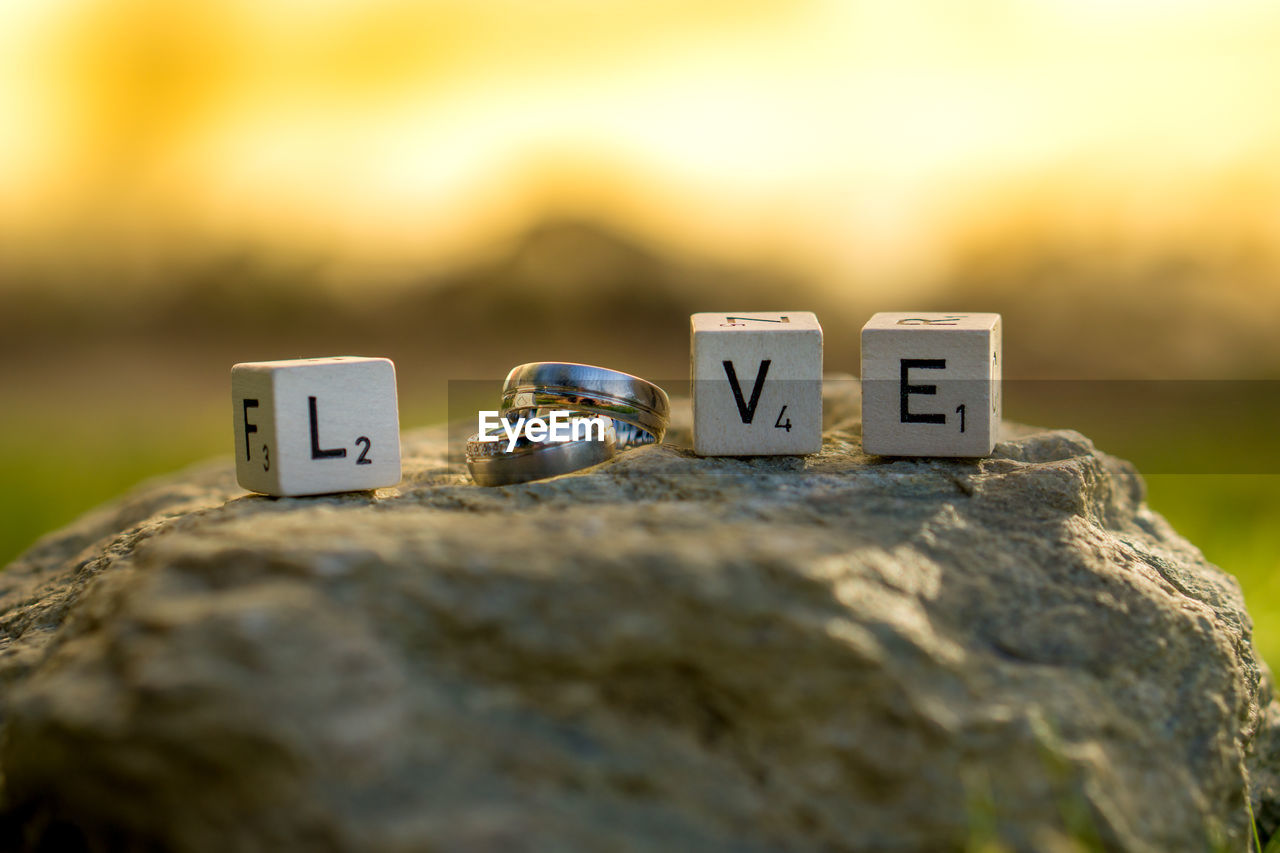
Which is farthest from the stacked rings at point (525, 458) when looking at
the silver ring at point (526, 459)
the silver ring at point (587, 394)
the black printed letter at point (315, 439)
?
the black printed letter at point (315, 439)

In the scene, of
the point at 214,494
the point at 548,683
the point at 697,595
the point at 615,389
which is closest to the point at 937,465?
the point at 615,389

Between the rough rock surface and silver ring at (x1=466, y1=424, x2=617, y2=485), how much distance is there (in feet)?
1.83

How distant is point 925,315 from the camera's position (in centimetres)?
267

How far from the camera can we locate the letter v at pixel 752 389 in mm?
2500

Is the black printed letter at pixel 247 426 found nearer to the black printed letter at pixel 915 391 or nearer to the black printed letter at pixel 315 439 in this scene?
the black printed letter at pixel 315 439

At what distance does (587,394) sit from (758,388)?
1.57 ft

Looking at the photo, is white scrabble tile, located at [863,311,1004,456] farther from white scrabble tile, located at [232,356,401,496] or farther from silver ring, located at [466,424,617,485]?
white scrabble tile, located at [232,356,401,496]

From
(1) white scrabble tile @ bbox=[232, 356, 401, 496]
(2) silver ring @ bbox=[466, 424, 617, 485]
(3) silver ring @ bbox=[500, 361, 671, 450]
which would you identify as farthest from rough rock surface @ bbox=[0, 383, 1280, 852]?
(3) silver ring @ bbox=[500, 361, 671, 450]

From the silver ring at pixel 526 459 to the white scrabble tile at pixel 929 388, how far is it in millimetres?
702

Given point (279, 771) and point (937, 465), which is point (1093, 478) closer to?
point (937, 465)

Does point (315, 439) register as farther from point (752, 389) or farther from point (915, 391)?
point (915, 391)

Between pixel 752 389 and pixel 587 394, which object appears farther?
pixel 587 394

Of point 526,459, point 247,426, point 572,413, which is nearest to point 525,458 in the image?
point 526,459

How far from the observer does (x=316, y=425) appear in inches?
95.5
